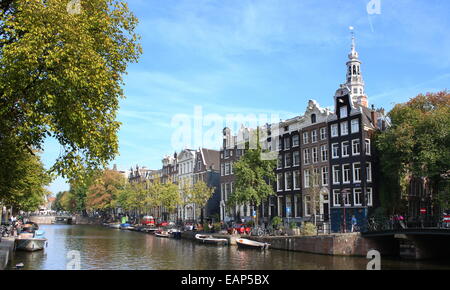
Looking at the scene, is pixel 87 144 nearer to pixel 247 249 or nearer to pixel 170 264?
pixel 170 264

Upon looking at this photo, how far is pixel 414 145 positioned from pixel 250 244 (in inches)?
852

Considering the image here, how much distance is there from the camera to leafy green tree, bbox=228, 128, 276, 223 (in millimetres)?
58781

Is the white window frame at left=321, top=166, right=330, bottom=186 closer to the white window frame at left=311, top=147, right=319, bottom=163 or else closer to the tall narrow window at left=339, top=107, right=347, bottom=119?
the white window frame at left=311, top=147, right=319, bottom=163

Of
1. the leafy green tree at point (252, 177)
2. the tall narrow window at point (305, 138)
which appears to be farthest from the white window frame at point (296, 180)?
the tall narrow window at point (305, 138)

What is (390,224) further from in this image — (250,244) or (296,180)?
(296,180)

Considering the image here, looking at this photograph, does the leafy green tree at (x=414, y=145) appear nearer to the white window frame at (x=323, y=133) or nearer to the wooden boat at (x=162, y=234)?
the white window frame at (x=323, y=133)

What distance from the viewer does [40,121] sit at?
18062 mm

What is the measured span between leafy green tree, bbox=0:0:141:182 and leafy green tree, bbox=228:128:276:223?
3861cm

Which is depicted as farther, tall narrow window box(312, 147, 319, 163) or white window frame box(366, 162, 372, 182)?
tall narrow window box(312, 147, 319, 163)

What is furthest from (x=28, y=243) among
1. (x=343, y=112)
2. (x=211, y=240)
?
(x=343, y=112)

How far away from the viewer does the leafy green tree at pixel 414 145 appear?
4547 centimetres

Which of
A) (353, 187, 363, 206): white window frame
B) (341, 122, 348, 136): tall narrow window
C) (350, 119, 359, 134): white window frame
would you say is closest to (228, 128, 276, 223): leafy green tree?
(341, 122, 348, 136): tall narrow window

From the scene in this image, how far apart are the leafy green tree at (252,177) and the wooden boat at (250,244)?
27.4 ft
